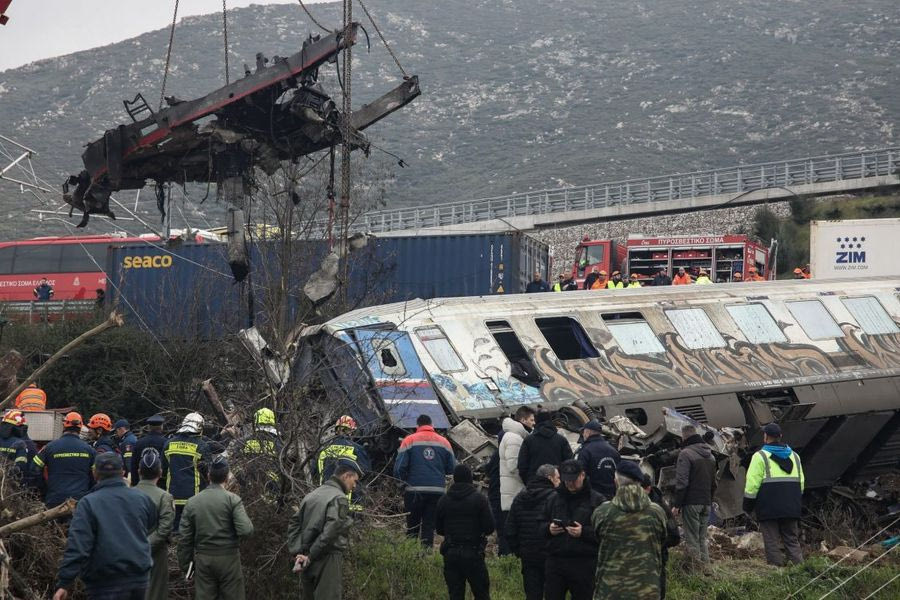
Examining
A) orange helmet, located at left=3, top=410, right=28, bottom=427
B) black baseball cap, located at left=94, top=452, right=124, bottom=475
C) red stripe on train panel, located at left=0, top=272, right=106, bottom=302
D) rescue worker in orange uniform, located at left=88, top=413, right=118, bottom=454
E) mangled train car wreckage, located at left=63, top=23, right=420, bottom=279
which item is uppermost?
mangled train car wreckage, located at left=63, top=23, right=420, bottom=279

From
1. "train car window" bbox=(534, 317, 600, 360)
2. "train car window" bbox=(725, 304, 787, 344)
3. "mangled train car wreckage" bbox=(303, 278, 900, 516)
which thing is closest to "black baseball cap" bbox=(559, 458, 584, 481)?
"mangled train car wreckage" bbox=(303, 278, 900, 516)

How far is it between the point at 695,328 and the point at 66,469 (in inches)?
418

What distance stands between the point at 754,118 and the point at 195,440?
124 m

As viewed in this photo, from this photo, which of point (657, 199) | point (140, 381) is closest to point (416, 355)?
point (140, 381)

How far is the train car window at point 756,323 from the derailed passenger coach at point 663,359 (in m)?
0.02

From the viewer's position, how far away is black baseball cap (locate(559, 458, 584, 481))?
10602 millimetres

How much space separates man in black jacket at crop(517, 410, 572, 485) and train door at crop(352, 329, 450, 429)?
135 inches

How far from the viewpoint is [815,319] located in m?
21.2

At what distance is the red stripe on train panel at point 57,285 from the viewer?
4428cm

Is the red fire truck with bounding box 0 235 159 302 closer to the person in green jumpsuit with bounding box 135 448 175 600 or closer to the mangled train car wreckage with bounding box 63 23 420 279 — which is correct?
the mangled train car wreckage with bounding box 63 23 420 279

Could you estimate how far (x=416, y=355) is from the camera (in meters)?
17.9

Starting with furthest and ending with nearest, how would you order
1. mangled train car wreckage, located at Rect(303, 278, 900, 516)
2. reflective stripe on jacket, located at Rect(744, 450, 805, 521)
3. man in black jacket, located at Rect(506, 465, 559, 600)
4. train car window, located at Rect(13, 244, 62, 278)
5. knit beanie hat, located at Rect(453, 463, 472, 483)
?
train car window, located at Rect(13, 244, 62, 278)
mangled train car wreckage, located at Rect(303, 278, 900, 516)
reflective stripe on jacket, located at Rect(744, 450, 805, 521)
knit beanie hat, located at Rect(453, 463, 472, 483)
man in black jacket, located at Rect(506, 465, 559, 600)

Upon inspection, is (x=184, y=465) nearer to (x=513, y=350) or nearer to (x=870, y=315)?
(x=513, y=350)

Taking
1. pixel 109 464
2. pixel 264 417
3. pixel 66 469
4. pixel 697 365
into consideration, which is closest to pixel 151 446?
pixel 66 469
